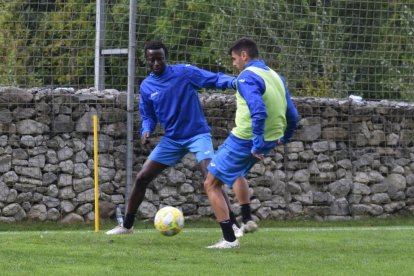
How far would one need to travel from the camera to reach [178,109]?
37.3ft

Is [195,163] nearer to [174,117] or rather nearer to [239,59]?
[174,117]

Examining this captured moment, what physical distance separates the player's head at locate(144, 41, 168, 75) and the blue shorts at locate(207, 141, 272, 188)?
5.33ft

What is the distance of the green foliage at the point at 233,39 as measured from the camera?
1504cm

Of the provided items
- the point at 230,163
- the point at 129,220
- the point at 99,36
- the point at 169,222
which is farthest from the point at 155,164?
the point at 99,36

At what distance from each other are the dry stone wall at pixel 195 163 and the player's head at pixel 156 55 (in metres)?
3.94

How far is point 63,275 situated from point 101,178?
742cm

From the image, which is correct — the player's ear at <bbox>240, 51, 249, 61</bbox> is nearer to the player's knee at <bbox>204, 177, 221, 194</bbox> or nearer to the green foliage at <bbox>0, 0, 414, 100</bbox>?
the player's knee at <bbox>204, 177, 221, 194</bbox>

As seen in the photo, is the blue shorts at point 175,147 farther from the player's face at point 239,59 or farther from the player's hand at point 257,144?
the player's hand at point 257,144

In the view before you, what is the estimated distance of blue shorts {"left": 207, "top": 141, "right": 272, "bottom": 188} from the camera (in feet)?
32.4

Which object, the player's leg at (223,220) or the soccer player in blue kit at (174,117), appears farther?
the soccer player in blue kit at (174,117)

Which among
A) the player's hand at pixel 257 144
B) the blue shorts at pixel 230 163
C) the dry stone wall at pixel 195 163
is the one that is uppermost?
the player's hand at pixel 257 144

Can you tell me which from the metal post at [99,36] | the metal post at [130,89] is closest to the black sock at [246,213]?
the metal post at [130,89]

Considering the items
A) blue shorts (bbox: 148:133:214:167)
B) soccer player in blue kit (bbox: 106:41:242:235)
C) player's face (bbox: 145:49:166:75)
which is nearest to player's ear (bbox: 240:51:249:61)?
soccer player in blue kit (bbox: 106:41:242:235)

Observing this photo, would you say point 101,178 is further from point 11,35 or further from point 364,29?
point 364,29
